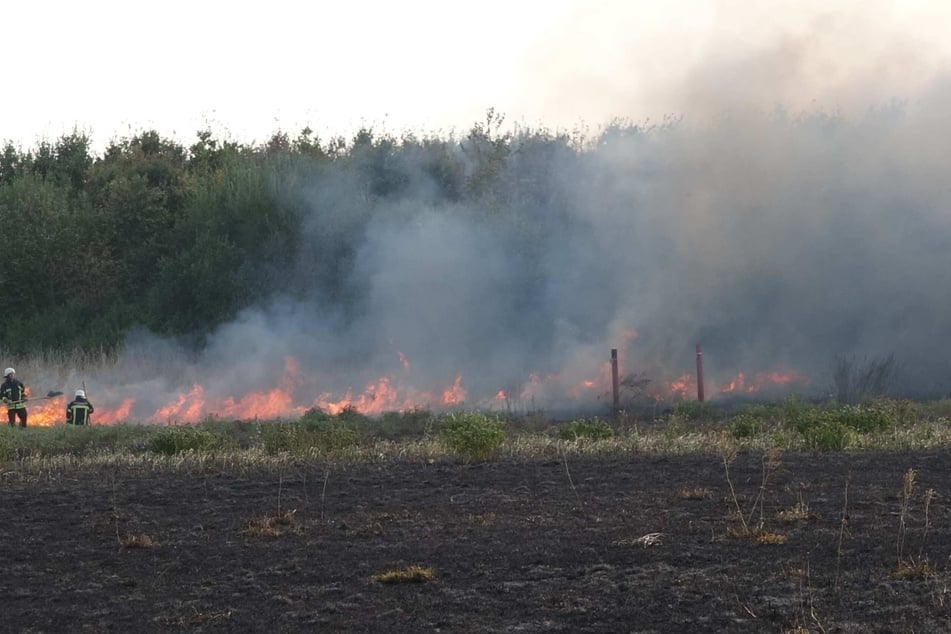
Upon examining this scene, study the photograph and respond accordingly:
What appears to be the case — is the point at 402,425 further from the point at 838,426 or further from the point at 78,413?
the point at 838,426

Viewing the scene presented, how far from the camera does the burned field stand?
23.8 feet

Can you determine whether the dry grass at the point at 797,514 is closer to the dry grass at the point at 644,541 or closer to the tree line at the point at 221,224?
the dry grass at the point at 644,541

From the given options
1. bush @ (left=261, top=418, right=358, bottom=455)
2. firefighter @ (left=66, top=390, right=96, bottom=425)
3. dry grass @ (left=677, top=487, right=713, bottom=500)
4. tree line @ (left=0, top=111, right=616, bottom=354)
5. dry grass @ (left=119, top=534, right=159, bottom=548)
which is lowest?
dry grass @ (left=677, top=487, right=713, bottom=500)

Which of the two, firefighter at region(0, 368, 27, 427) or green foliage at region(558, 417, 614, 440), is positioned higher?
firefighter at region(0, 368, 27, 427)

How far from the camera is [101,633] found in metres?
7.15

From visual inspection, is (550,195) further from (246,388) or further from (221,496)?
(221,496)

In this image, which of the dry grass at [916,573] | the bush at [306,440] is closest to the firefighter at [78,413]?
the bush at [306,440]

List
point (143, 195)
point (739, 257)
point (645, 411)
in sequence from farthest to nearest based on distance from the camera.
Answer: point (143, 195) < point (739, 257) < point (645, 411)

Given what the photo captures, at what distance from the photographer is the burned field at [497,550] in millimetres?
7242

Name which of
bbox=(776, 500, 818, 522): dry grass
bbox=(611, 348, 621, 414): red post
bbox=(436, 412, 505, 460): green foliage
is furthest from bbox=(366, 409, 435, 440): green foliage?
bbox=(776, 500, 818, 522): dry grass

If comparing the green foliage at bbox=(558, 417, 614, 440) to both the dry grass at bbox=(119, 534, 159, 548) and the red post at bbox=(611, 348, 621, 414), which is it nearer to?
the red post at bbox=(611, 348, 621, 414)

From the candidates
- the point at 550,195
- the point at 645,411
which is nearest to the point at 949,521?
the point at 645,411

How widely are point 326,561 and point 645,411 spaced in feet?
52.5

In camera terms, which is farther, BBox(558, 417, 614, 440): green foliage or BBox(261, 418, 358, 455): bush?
BBox(558, 417, 614, 440): green foliage
